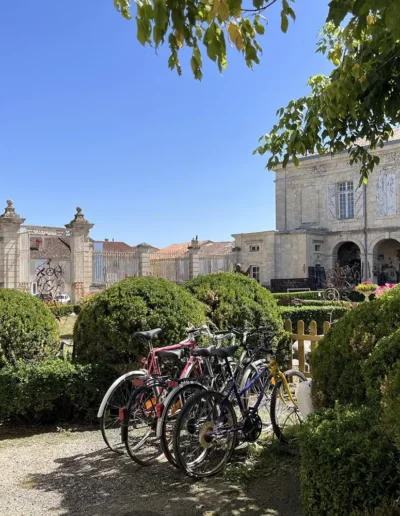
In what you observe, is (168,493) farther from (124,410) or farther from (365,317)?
(365,317)

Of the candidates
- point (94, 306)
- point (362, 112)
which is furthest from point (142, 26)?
point (362, 112)

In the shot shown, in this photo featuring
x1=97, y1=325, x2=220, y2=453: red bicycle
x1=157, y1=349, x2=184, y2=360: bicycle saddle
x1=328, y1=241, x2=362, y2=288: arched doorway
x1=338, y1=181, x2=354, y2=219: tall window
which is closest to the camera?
x1=157, y1=349, x2=184, y2=360: bicycle saddle

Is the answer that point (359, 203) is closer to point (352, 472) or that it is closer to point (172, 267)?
point (172, 267)

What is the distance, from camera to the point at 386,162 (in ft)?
105

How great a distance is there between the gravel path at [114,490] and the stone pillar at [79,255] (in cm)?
1929

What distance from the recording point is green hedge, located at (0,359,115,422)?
532 centimetres

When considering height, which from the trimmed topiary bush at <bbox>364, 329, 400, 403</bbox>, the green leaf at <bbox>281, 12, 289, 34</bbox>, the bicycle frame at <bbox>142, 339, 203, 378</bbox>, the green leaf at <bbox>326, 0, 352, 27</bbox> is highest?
the green leaf at <bbox>326, 0, 352, 27</bbox>

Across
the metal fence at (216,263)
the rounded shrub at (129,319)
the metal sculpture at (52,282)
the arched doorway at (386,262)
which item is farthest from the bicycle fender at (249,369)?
the arched doorway at (386,262)

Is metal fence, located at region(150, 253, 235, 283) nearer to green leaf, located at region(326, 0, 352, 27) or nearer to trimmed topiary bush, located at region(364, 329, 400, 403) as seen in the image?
green leaf, located at region(326, 0, 352, 27)

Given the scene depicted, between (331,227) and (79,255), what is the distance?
18.9 m

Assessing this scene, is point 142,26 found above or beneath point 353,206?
beneath

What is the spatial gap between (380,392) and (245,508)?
1.61m

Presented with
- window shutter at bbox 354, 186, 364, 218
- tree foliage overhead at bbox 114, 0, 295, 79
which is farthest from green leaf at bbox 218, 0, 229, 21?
window shutter at bbox 354, 186, 364, 218

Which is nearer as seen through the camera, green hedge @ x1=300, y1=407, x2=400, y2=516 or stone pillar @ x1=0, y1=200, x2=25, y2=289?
green hedge @ x1=300, y1=407, x2=400, y2=516
